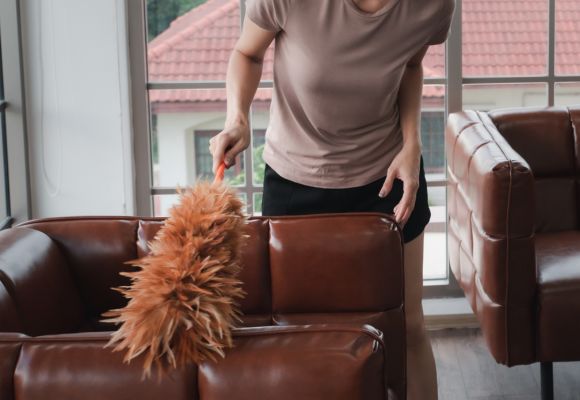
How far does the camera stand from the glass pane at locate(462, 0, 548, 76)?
3029 mm

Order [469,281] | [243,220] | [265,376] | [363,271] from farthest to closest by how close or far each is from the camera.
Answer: [469,281] < [363,271] < [243,220] < [265,376]

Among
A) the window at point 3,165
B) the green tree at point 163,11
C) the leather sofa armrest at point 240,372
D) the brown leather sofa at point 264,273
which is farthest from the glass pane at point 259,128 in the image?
the leather sofa armrest at point 240,372

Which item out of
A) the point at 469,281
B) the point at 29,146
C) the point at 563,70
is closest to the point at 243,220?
the point at 469,281

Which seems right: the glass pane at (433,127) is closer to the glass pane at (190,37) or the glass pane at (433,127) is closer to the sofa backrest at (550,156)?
the sofa backrest at (550,156)

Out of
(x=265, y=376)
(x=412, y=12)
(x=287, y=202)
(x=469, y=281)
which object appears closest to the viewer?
(x=265, y=376)

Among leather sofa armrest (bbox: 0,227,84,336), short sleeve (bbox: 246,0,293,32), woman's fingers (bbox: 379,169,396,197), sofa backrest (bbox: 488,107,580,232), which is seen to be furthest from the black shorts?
sofa backrest (bbox: 488,107,580,232)

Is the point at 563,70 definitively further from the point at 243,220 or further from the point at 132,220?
the point at 243,220

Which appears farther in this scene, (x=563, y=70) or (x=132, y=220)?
(x=563, y=70)

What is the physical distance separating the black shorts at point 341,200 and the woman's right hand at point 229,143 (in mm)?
292

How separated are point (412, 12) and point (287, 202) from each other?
475mm

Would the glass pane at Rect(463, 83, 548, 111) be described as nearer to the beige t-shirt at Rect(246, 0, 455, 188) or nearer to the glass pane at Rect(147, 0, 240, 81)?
the glass pane at Rect(147, 0, 240, 81)

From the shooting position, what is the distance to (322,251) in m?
1.40

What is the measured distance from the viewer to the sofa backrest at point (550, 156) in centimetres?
278

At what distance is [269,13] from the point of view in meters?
1.67
